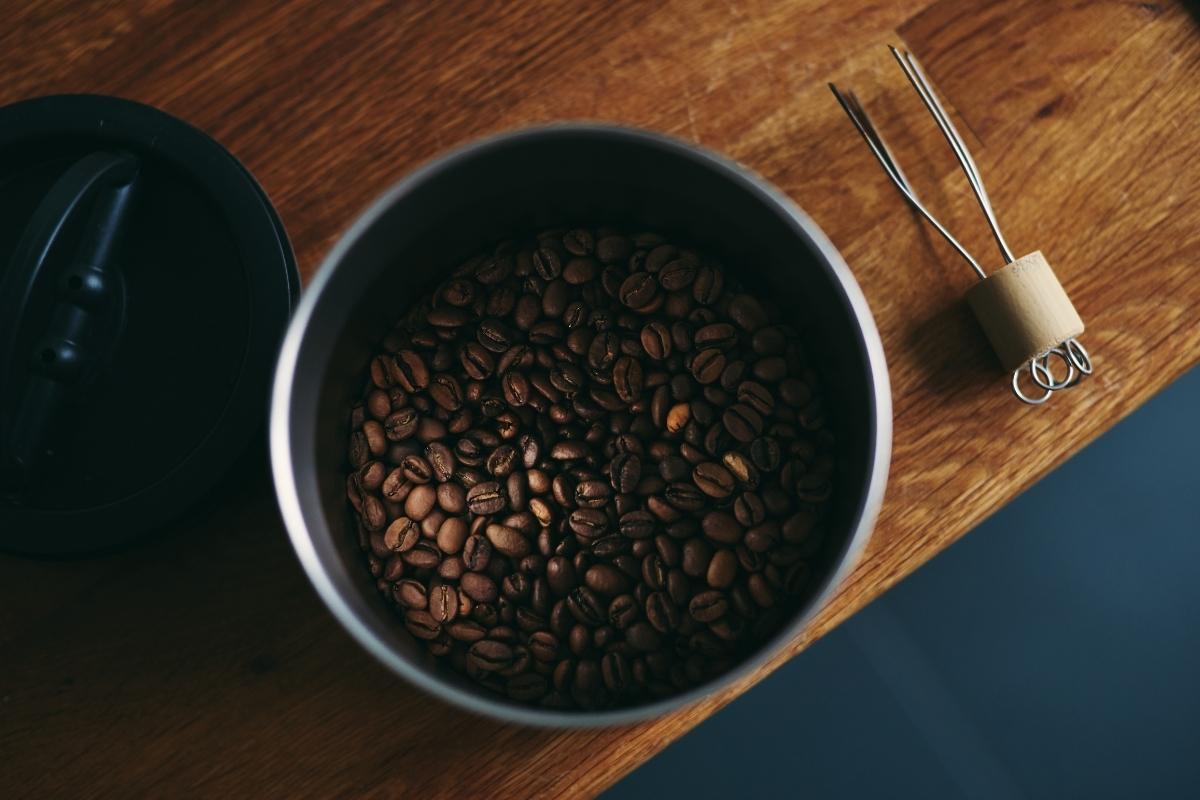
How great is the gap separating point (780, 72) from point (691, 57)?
69mm

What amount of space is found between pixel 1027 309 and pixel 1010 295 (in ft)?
0.05

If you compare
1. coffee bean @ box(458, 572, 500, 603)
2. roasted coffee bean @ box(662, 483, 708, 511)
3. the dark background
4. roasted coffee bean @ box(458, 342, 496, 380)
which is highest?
roasted coffee bean @ box(458, 342, 496, 380)

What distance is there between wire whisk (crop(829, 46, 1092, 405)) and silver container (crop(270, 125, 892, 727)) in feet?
0.44

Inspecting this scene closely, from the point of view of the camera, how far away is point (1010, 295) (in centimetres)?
67

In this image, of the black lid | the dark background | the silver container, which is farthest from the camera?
the dark background

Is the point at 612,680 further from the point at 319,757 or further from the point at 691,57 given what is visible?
the point at 691,57

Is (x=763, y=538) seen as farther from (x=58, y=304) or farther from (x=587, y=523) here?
(x=58, y=304)

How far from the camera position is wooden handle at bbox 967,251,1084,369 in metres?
0.66

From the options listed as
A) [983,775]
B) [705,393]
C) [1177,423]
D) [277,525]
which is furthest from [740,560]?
[1177,423]

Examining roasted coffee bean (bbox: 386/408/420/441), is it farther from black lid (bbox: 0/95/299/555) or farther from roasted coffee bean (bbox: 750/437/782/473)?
roasted coffee bean (bbox: 750/437/782/473)

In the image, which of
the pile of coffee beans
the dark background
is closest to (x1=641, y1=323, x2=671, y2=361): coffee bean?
the pile of coffee beans

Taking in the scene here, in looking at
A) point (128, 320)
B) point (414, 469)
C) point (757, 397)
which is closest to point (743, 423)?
point (757, 397)

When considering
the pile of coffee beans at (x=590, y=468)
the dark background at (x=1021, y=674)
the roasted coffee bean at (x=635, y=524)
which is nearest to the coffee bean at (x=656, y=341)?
the pile of coffee beans at (x=590, y=468)

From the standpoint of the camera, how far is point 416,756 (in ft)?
2.25
